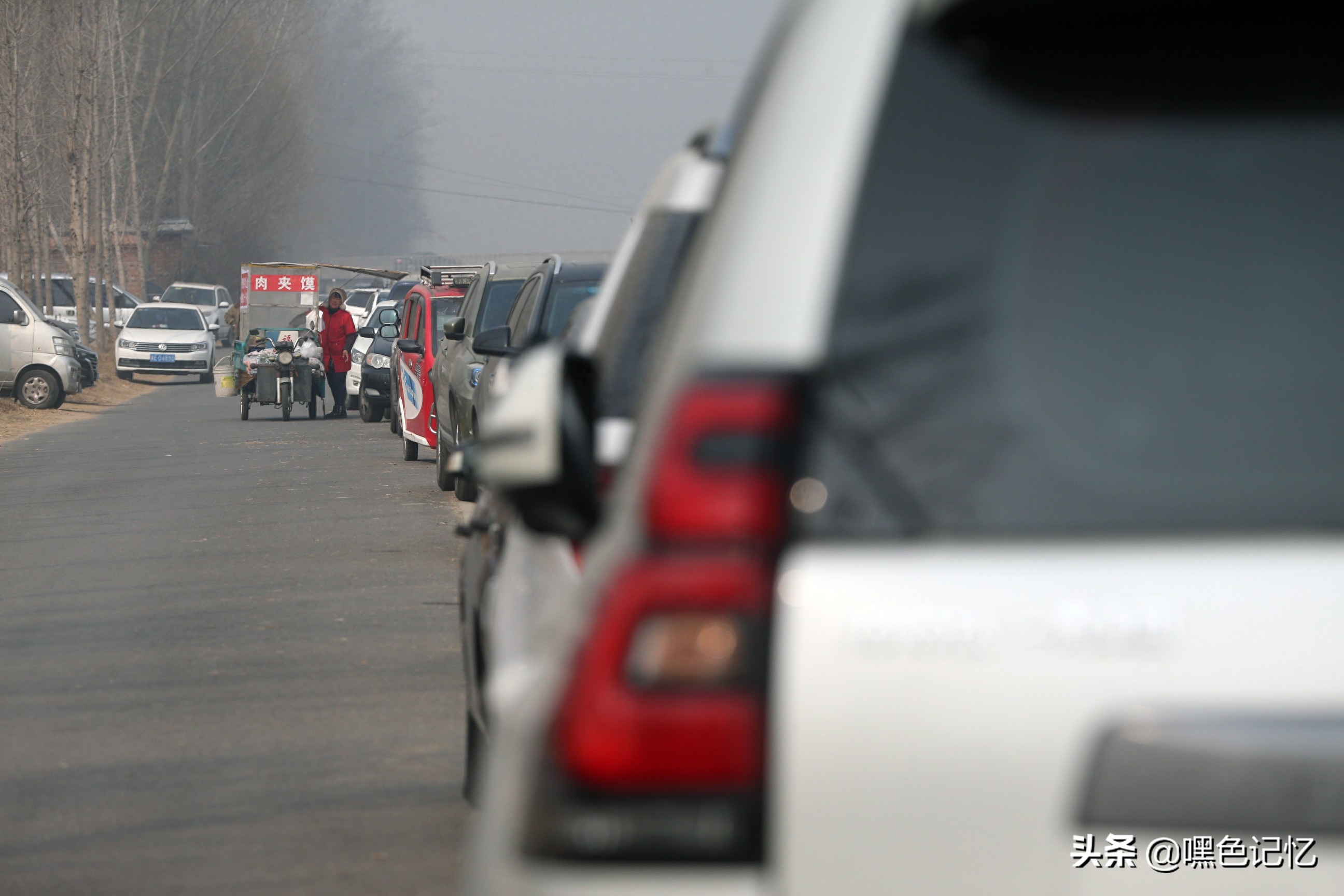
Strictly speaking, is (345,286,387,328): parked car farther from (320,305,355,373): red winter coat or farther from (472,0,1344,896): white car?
(472,0,1344,896): white car

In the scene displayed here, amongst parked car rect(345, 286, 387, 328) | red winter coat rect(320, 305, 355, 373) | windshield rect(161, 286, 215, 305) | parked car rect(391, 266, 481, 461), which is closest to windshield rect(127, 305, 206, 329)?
parked car rect(345, 286, 387, 328)

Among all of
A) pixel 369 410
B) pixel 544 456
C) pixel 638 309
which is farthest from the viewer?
pixel 369 410

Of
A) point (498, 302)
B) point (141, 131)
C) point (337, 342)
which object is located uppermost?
point (141, 131)

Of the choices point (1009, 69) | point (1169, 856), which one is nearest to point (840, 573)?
point (1169, 856)

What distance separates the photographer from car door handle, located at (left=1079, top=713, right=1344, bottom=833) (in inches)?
67.8

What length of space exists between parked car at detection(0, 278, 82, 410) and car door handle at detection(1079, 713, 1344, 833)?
29.4 meters

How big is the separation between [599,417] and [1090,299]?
173cm

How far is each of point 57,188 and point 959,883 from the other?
251 ft

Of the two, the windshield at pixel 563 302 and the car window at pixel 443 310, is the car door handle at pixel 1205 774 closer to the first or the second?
the windshield at pixel 563 302

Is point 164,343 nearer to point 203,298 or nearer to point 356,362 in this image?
point 356,362

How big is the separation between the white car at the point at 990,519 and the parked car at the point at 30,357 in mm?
29180

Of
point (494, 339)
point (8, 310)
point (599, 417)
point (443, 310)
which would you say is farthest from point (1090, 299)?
point (8, 310)

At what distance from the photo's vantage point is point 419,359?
17.8 metres

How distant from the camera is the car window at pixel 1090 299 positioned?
1.75m
